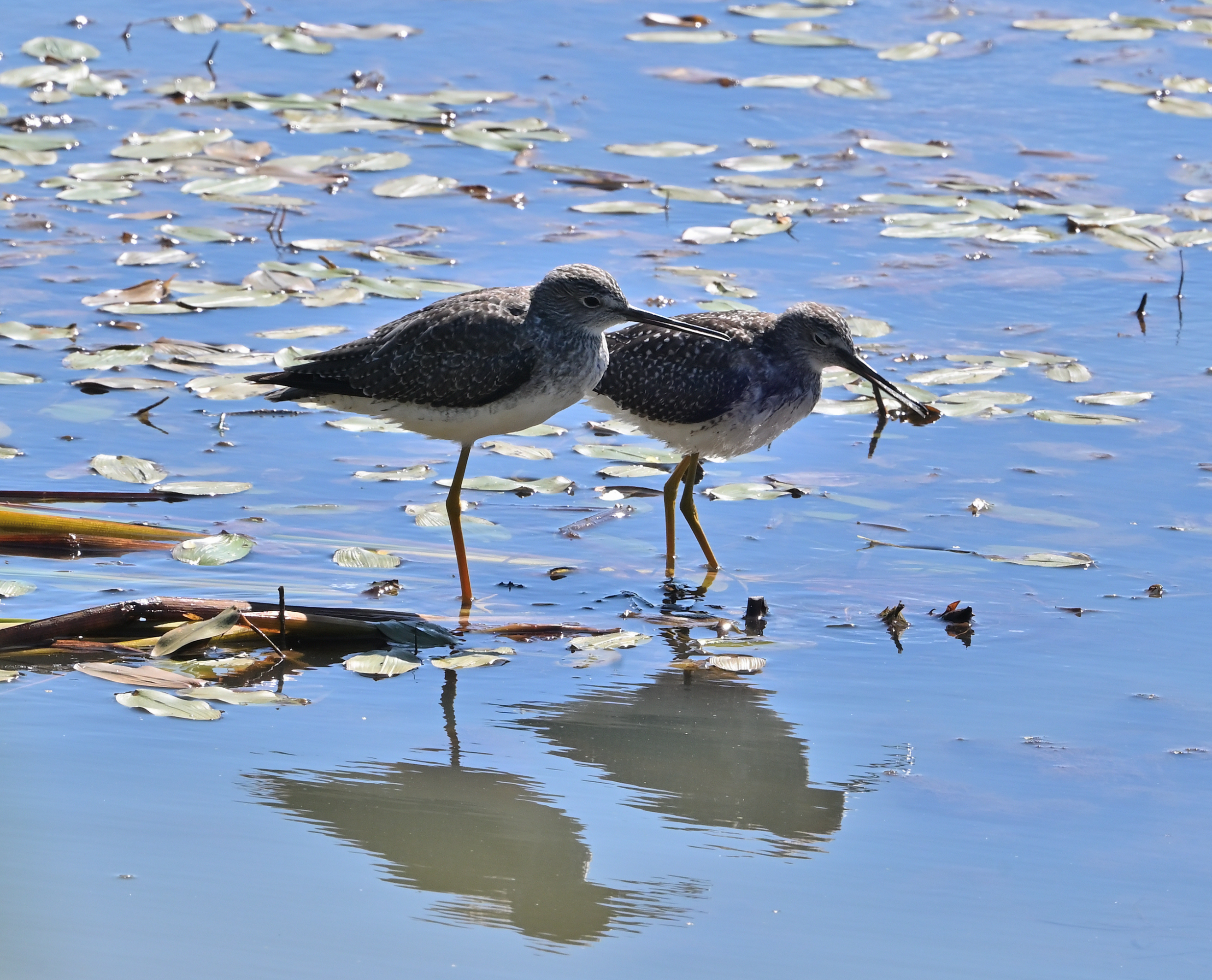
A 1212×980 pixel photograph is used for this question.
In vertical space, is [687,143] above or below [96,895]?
above

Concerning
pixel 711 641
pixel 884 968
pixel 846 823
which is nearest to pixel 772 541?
pixel 711 641

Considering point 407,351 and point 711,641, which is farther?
point 407,351

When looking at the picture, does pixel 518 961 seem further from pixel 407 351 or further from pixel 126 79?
pixel 126 79

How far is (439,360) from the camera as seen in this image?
620cm

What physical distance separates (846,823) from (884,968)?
722mm

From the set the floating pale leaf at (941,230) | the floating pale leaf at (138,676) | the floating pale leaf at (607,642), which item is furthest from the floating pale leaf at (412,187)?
the floating pale leaf at (138,676)

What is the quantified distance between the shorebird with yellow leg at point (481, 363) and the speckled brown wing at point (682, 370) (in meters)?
0.29

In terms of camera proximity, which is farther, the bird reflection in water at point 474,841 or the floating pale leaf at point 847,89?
the floating pale leaf at point 847,89

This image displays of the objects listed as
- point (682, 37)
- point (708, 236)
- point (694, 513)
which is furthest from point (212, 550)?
point (682, 37)

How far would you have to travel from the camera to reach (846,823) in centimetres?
438

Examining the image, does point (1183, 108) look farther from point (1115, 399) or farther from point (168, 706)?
point (168, 706)

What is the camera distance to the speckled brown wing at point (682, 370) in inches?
260

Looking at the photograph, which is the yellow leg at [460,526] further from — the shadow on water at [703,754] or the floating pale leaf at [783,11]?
the floating pale leaf at [783,11]

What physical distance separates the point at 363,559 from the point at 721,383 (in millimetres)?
1691
